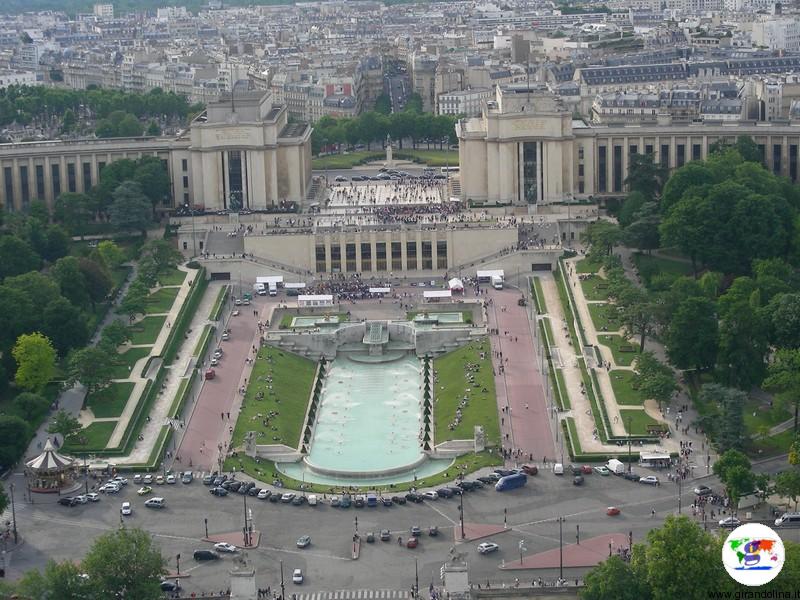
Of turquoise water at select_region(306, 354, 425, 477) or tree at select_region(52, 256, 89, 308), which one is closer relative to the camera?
turquoise water at select_region(306, 354, 425, 477)

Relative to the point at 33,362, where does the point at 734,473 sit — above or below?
below

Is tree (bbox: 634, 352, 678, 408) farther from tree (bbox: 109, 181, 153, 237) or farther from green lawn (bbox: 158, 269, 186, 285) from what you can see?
tree (bbox: 109, 181, 153, 237)

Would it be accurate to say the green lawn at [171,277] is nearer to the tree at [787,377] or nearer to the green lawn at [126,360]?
the green lawn at [126,360]

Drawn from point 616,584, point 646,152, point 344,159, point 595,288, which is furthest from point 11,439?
point 344,159

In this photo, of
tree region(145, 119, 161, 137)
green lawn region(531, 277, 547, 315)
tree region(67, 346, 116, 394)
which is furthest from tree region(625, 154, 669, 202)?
tree region(67, 346, 116, 394)

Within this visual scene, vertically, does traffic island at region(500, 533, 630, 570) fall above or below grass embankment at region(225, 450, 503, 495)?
below

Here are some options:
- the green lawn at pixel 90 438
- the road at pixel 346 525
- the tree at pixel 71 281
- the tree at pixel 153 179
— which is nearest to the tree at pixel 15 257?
the tree at pixel 71 281

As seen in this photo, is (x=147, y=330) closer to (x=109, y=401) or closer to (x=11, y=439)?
(x=109, y=401)
